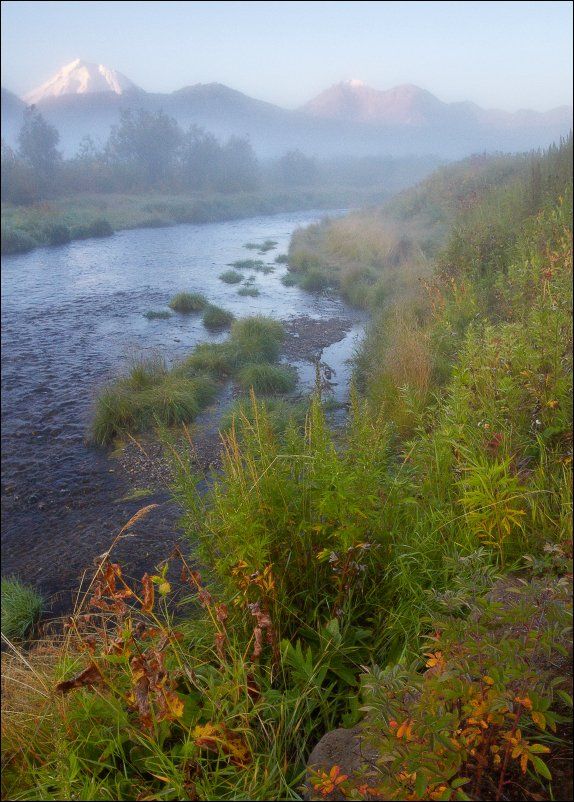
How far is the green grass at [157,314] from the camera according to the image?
468 centimetres

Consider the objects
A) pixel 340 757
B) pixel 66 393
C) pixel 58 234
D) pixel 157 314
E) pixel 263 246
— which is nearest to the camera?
pixel 340 757

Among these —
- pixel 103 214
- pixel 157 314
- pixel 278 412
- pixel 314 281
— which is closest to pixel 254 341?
pixel 157 314

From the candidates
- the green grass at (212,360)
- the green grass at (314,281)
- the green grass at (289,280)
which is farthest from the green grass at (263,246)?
the green grass at (212,360)

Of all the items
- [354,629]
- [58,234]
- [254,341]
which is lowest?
[354,629]

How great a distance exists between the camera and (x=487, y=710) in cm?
107

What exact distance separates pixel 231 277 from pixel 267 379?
1897 millimetres

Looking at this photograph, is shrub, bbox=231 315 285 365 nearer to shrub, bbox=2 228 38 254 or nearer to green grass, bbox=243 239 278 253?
shrub, bbox=2 228 38 254

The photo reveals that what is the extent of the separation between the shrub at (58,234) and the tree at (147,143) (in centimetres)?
98

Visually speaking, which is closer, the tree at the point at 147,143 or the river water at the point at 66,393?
the river water at the point at 66,393

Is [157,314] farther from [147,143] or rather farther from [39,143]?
[147,143]

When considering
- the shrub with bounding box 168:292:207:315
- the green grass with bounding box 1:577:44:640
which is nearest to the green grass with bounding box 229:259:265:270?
the shrub with bounding box 168:292:207:315

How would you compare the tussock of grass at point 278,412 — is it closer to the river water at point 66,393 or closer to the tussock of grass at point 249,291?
the river water at point 66,393

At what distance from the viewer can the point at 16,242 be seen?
10.9 ft

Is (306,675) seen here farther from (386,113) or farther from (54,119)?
(386,113)
